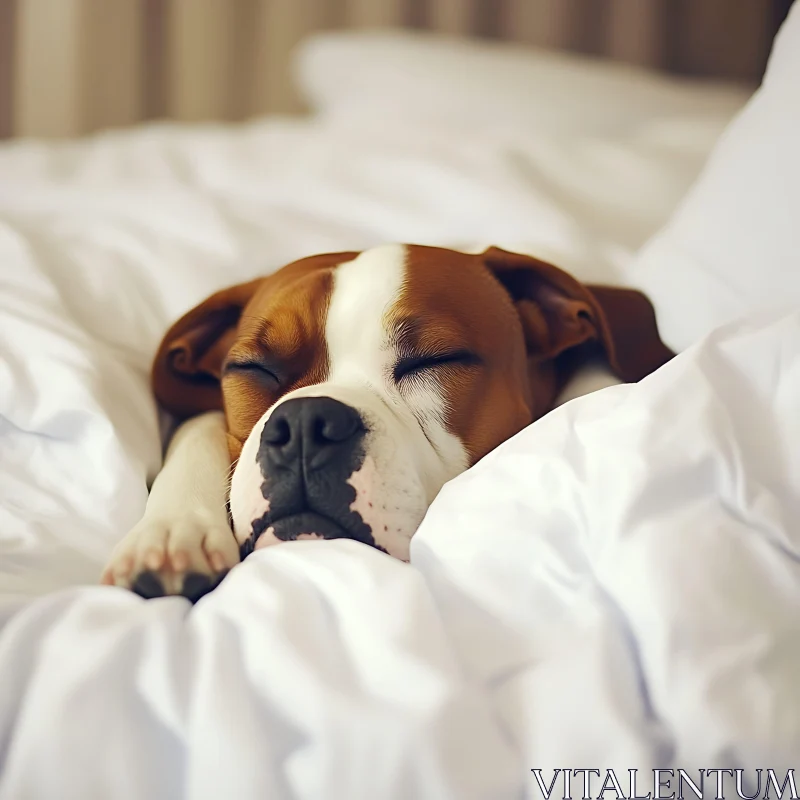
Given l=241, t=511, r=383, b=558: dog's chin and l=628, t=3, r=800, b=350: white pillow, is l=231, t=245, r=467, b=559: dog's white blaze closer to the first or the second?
l=241, t=511, r=383, b=558: dog's chin

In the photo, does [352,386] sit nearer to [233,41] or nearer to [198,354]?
[198,354]

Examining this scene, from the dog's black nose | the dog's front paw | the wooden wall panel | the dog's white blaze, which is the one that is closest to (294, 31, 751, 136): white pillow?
the wooden wall panel

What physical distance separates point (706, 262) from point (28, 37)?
2295mm

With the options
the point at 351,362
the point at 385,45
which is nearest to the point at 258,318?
the point at 351,362

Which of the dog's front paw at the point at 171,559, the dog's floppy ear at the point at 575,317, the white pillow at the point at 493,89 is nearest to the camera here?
the dog's front paw at the point at 171,559

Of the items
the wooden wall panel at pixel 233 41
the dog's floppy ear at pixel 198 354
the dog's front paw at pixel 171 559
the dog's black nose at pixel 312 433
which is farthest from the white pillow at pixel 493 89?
the dog's front paw at pixel 171 559

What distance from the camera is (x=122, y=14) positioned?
2721 millimetres

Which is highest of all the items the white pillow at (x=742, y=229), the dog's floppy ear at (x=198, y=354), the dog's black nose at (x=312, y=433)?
the white pillow at (x=742, y=229)

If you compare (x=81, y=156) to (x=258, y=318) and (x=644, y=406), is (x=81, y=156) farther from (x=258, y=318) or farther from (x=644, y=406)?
(x=644, y=406)

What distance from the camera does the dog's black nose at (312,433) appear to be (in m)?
0.98

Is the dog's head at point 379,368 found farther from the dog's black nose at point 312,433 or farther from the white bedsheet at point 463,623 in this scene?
the white bedsheet at point 463,623

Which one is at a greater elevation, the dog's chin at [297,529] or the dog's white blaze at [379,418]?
the dog's white blaze at [379,418]

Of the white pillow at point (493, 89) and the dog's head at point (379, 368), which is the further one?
the white pillow at point (493, 89)

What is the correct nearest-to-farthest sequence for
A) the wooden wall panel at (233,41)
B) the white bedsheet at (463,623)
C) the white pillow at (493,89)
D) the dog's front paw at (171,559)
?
the white bedsheet at (463,623) → the dog's front paw at (171,559) → the white pillow at (493,89) → the wooden wall panel at (233,41)
